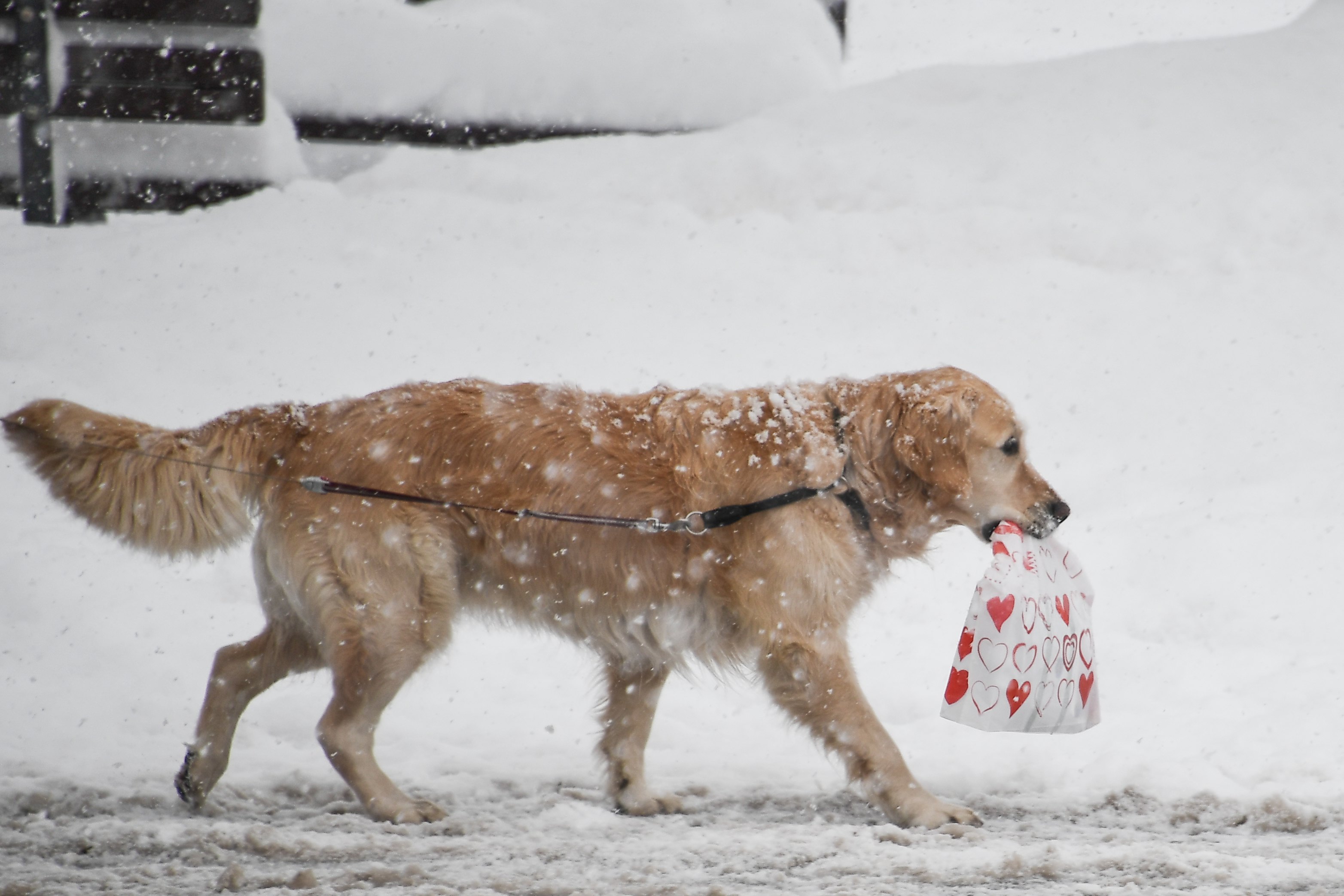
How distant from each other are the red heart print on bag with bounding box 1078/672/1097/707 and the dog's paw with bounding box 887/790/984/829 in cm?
49

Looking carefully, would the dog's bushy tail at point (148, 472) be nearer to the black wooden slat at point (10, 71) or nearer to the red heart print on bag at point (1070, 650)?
the red heart print on bag at point (1070, 650)

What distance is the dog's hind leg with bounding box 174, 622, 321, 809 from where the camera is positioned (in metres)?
3.68

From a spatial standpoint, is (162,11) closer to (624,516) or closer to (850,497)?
(624,516)

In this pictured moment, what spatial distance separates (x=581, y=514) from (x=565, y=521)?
2.1 inches

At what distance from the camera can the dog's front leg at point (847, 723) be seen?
11.9 ft

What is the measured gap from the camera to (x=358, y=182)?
30.4 feet

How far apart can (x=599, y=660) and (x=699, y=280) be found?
15.7 ft

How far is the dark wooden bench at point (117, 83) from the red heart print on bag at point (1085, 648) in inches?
290

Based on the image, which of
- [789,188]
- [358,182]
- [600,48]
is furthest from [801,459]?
[600,48]

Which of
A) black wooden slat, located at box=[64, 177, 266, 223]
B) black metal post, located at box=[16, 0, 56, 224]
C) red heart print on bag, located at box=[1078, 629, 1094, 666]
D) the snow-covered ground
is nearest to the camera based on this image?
the snow-covered ground

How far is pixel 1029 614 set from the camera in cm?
366

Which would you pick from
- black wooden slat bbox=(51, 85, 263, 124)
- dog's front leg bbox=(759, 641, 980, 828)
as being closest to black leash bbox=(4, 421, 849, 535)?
dog's front leg bbox=(759, 641, 980, 828)

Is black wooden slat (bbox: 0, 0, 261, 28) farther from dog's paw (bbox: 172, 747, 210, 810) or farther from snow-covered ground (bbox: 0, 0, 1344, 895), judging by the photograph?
dog's paw (bbox: 172, 747, 210, 810)

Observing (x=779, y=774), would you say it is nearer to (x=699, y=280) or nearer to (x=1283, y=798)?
(x=1283, y=798)
